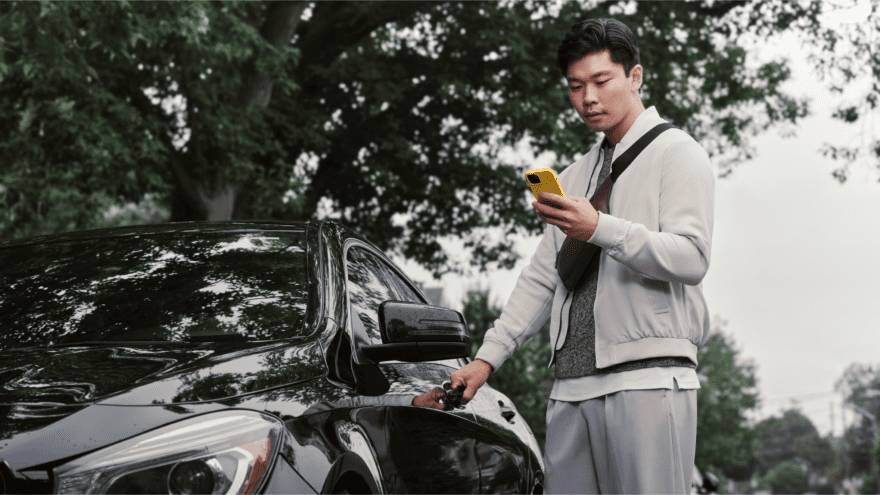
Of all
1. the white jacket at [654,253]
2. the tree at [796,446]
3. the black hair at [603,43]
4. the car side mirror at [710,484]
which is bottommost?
the tree at [796,446]

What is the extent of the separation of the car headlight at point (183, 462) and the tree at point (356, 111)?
8372 millimetres

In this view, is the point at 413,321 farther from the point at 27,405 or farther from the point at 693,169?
the point at 27,405

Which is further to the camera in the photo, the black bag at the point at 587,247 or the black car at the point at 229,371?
the black bag at the point at 587,247

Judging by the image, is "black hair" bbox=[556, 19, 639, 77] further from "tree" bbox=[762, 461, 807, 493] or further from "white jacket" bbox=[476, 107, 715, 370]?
"tree" bbox=[762, 461, 807, 493]

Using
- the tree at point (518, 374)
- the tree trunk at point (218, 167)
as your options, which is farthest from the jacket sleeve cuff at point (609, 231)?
the tree at point (518, 374)

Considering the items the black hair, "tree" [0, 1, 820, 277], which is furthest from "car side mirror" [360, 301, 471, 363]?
"tree" [0, 1, 820, 277]

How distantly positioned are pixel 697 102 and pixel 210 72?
947 cm

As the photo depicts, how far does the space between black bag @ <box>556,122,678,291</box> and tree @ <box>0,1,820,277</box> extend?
790 cm

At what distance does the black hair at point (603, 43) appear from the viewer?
104 inches

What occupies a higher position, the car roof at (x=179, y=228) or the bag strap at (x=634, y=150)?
the bag strap at (x=634, y=150)

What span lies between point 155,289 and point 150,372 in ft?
2.41

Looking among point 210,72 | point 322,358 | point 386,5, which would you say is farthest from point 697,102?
point 322,358

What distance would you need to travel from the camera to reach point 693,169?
245 centimetres

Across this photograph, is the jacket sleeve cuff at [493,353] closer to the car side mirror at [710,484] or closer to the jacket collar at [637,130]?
the jacket collar at [637,130]
